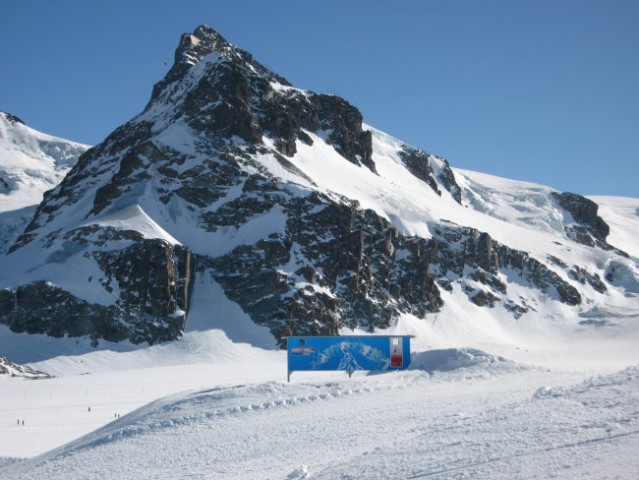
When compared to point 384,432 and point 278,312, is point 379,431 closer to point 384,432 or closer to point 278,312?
point 384,432

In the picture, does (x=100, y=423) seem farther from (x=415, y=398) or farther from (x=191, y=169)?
(x=191, y=169)

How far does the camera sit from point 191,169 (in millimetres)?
103875

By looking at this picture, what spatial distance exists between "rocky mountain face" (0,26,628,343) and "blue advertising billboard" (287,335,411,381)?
49192mm

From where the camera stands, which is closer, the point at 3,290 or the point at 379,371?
the point at 379,371

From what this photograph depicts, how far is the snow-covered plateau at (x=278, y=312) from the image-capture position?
18.2 meters

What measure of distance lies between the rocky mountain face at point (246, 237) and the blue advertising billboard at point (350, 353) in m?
49.2

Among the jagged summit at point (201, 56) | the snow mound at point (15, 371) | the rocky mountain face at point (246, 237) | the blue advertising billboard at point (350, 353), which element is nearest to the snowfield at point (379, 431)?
the blue advertising billboard at point (350, 353)

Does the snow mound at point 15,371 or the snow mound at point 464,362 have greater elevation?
the snow mound at point 464,362

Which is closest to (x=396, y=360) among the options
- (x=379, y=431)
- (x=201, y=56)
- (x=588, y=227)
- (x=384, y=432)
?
(x=379, y=431)

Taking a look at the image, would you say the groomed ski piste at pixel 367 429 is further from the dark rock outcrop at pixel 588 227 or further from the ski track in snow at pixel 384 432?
the dark rock outcrop at pixel 588 227

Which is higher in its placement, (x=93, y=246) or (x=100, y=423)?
(x=93, y=246)

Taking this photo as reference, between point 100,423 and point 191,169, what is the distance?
6941cm

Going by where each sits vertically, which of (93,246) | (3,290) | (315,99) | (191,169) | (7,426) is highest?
(315,99)

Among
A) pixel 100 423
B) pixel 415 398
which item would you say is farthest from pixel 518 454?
pixel 100 423
